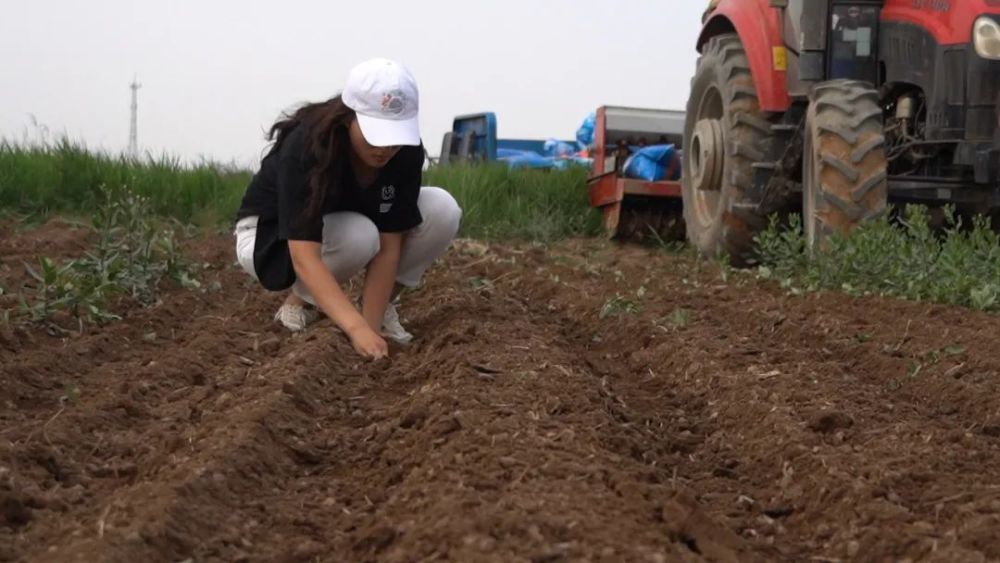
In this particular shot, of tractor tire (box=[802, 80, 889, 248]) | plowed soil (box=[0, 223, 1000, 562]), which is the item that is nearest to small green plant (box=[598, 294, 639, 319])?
plowed soil (box=[0, 223, 1000, 562])

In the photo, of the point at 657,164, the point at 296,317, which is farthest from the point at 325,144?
the point at 657,164

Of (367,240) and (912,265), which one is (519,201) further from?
(367,240)

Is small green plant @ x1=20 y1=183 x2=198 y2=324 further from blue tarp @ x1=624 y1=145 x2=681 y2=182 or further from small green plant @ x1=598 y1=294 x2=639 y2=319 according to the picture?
blue tarp @ x1=624 y1=145 x2=681 y2=182

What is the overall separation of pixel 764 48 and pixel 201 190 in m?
5.23

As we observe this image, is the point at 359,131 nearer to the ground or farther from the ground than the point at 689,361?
farther from the ground

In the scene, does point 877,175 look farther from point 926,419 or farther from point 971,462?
point 971,462

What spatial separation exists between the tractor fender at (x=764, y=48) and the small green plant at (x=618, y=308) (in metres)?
1.79

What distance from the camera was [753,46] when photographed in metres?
6.89

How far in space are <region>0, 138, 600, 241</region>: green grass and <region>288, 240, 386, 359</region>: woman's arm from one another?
5873 millimetres

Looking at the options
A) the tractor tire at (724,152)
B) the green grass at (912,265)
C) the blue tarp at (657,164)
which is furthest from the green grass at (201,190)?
the green grass at (912,265)

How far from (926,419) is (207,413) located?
1.79 m

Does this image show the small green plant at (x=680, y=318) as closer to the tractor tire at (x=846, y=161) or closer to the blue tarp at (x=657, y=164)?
the tractor tire at (x=846, y=161)

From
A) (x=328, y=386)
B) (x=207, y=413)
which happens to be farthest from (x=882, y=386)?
(x=207, y=413)

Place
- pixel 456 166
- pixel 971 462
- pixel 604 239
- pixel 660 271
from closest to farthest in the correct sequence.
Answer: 1. pixel 971 462
2. pixel 660 271
3. pixel 604 239
4. pixel 456 166
